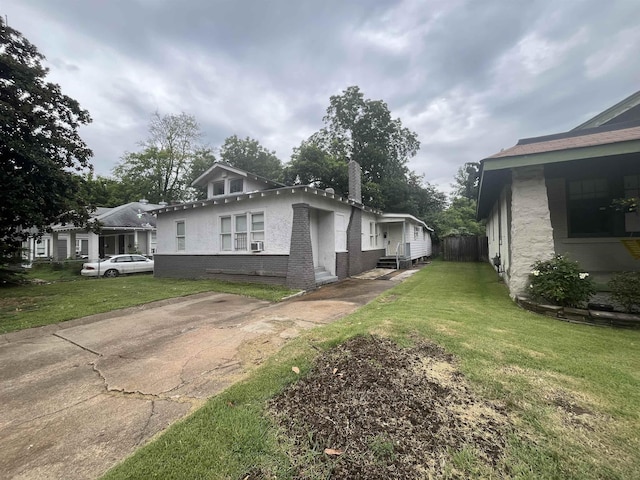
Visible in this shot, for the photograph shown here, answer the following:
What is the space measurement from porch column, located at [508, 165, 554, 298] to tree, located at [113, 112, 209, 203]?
102 feet

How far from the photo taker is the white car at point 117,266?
598 inches

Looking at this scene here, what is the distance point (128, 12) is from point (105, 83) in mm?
6443

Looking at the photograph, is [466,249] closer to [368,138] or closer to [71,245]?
[368,138]

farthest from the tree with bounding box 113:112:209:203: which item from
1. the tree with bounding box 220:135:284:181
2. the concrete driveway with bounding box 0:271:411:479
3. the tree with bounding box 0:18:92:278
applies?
the concrete driveway with bounding box 0:271:411:479

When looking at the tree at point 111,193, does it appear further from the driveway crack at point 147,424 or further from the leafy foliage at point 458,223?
the driveway crack at point 147,424

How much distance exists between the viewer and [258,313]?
20.7 ft

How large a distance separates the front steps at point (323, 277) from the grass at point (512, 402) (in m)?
5.32

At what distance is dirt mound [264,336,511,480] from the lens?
179 cm

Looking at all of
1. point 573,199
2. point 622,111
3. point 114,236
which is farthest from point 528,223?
point 114,236

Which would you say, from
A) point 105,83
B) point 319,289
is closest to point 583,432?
point 319,289

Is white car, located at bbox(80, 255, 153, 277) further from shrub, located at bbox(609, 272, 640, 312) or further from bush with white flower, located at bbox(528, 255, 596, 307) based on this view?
shrub, located at bbox(609, 272, 640, 312)

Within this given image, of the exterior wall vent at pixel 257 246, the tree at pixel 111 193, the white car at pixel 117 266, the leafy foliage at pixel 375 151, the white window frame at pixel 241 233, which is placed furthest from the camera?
the tree at pixel 111 193

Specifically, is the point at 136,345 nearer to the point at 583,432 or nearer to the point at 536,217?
the point at 583,432

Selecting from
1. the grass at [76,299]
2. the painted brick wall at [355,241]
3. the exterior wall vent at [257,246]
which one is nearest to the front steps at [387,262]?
the painted brick wall at [355,241]
